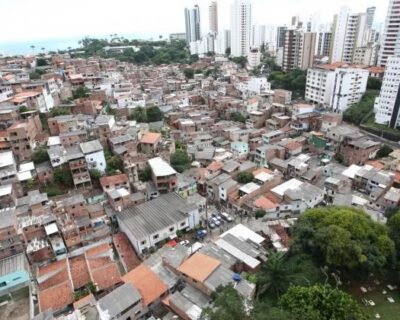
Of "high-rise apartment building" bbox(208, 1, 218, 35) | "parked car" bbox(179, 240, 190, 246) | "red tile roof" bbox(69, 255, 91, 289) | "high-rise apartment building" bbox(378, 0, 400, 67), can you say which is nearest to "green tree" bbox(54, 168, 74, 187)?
"red tile roof" bbox(69, 255, 91, 289)

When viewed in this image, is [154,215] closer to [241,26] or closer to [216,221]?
[216,221]

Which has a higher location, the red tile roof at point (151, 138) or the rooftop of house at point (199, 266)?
the red tile roof at point (151, 138)

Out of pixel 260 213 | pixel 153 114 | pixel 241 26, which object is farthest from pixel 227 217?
pixel 241 26

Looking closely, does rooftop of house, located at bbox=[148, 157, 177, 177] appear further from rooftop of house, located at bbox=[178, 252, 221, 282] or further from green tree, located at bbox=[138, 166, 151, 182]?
rooftop of house, located at bbox=[178, 252, 221, 282]

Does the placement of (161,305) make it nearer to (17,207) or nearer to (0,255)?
(0,255)

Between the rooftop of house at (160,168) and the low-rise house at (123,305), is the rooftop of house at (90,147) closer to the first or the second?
the rooftop of house at (160,168)

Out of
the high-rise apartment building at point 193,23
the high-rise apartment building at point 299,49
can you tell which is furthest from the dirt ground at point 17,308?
the high-rise apartment building at point 193,23
